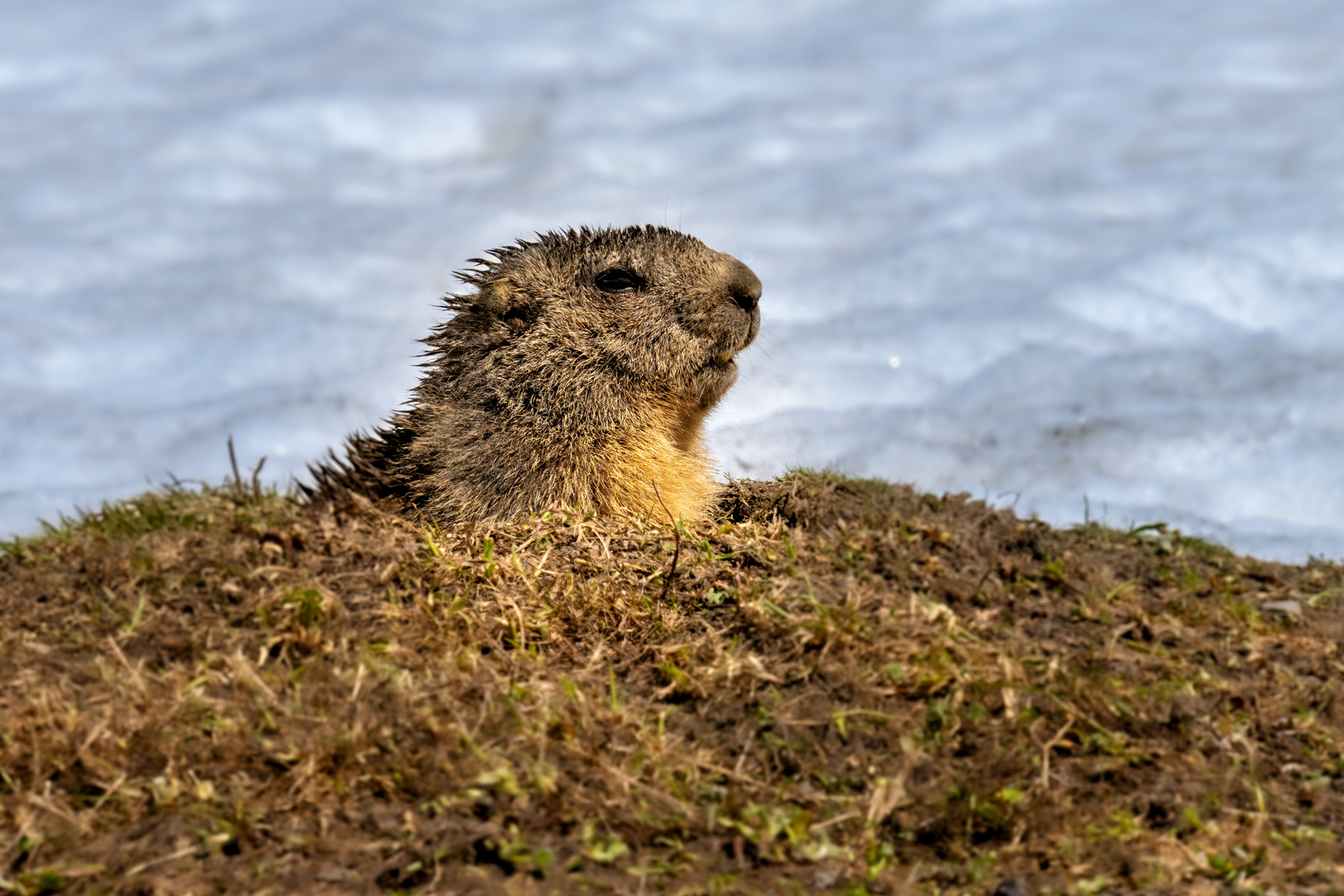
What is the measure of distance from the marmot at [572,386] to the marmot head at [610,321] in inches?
0.4

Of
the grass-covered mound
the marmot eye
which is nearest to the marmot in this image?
the marmot eye

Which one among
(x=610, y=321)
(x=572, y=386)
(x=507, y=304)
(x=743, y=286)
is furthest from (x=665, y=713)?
(x=743, y=286)

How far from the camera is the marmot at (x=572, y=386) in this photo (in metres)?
8.66

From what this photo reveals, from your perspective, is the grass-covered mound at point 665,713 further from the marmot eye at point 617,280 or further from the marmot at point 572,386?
the marmot eye at point 617,280

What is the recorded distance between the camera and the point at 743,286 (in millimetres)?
9320

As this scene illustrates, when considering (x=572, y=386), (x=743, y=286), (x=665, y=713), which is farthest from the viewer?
(x=743, y=286)

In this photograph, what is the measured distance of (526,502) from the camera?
855cm

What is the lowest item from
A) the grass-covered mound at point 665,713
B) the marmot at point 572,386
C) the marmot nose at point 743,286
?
the grass-covered mound at point 665,713

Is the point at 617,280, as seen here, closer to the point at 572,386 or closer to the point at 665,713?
the point at 572,386

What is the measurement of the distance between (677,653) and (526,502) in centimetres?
256

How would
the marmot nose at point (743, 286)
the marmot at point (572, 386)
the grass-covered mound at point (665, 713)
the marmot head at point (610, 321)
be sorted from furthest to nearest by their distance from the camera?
the marmot nose at point (743, 286) < the marmot head at point (610, 321) < the marmot at point (572, 386) < the grass-covered mound at point (665, 713)

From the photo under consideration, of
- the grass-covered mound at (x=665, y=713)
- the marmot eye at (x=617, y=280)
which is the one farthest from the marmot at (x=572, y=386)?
the grass-covered mound at (x=665, y=713)

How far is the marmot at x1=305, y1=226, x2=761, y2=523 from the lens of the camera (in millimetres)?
8664

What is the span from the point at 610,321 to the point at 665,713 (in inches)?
161
